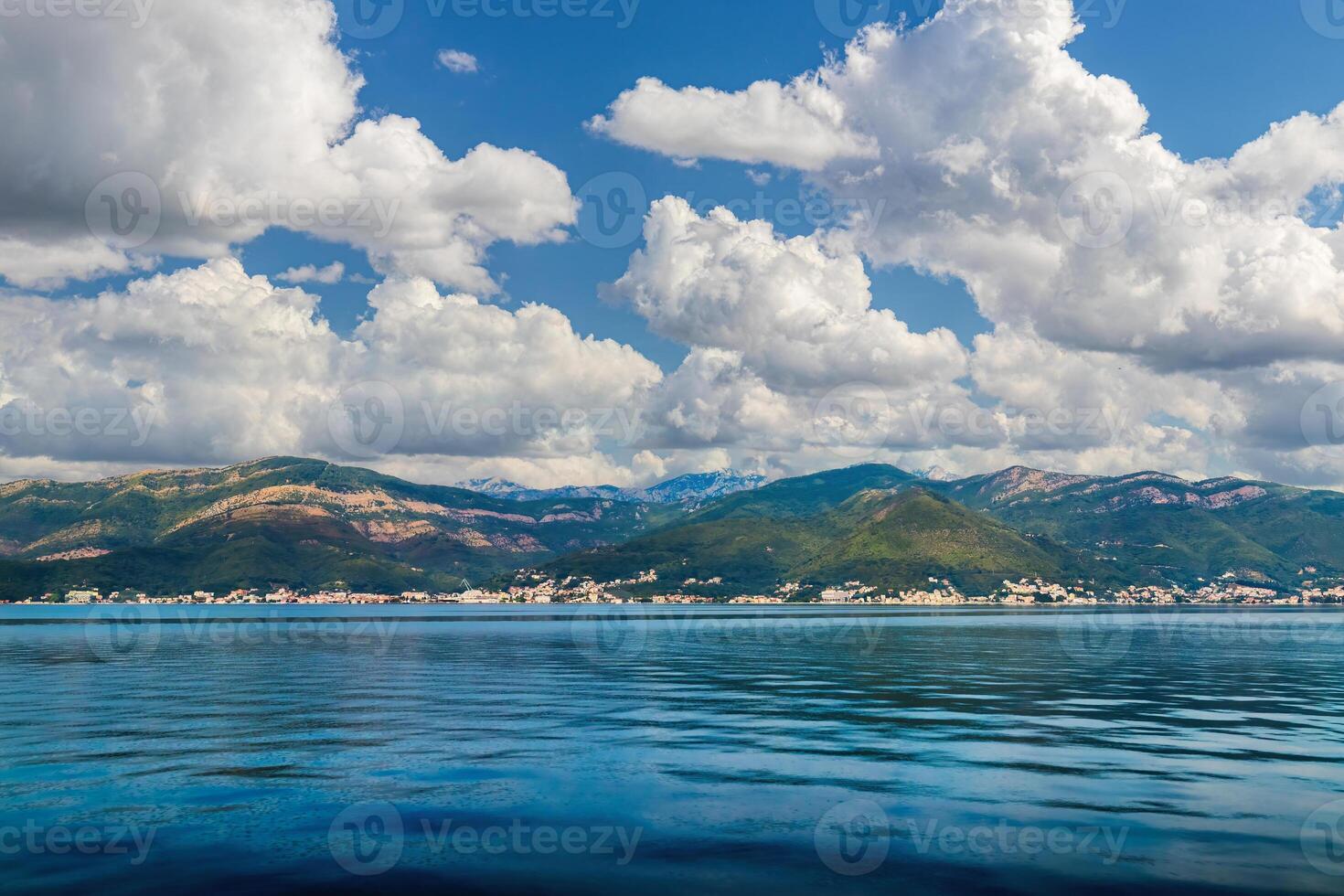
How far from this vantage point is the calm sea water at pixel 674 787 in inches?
1378

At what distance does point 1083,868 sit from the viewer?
3519 centimetres

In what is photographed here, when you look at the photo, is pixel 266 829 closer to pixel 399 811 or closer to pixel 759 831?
pixel 399 811

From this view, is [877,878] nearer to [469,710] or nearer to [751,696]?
[469,710]

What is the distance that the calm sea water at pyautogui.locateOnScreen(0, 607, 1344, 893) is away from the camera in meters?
35.0

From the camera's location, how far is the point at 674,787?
162ft

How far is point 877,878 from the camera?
113 ft

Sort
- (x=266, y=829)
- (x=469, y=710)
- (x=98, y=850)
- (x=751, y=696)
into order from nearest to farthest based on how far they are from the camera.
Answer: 1. (x=98, y=850)
2. (x=266, y=829)
3. (x=469, y=710)
4. (x=751, y=696)

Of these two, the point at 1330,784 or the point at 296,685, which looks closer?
the point at 1330,784

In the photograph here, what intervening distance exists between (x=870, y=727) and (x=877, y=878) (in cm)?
3783

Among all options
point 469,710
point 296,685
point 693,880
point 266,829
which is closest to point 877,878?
point 693,880

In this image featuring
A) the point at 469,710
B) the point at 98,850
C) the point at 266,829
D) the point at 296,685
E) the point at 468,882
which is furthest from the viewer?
the point at 296,685

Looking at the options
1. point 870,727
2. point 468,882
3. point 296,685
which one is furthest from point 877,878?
point 296,685

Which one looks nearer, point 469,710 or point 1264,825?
point 1264,825

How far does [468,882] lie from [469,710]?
49.3m
